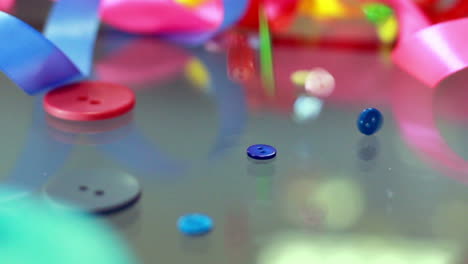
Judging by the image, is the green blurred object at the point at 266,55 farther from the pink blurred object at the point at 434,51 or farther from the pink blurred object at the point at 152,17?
the pink blurred object at the point at 434,51

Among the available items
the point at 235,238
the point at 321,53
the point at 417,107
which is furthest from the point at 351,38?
the point at 235,238

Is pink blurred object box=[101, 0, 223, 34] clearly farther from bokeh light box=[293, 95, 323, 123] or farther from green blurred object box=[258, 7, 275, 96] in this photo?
bokeh light box=[293, 95, 323, 123]

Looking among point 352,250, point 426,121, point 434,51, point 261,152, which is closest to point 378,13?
point 434,51

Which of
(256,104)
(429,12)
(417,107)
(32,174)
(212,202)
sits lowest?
(32,174)

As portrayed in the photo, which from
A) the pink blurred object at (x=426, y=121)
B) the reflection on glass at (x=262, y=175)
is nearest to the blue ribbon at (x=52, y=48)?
the reflection on glass at (x=262, y=175)

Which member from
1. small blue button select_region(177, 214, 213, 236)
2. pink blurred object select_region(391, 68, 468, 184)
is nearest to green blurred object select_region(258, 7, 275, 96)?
pink blurred object select_region(391, 68, 468, 184)

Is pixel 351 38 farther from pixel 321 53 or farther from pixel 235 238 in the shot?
pixel 235 238
